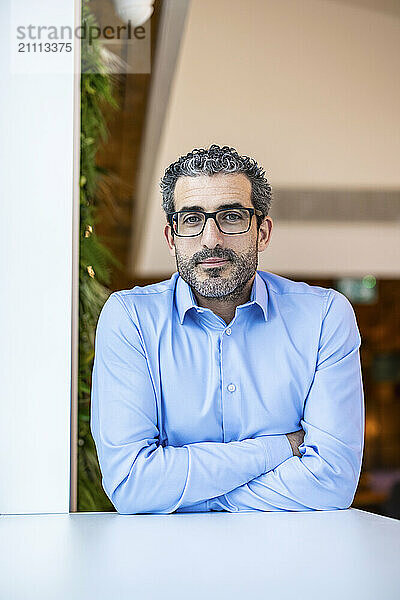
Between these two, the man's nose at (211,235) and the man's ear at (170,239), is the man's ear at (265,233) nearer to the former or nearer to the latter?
the man's nose at (211,235)

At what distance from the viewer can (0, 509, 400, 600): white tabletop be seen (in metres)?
1.62

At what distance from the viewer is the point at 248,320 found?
91.7 inches

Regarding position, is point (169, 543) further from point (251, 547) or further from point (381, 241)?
point (381, 241)

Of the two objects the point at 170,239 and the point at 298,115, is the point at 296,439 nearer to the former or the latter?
the point at 170,239

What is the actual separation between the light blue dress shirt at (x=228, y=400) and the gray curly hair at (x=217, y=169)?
0.70ft

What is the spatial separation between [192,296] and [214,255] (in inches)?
5.2

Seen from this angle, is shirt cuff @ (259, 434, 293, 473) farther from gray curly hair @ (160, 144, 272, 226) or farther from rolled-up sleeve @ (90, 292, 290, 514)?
gray curly hair @ (160, 144, 272, 226)

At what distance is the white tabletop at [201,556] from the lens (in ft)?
5.32

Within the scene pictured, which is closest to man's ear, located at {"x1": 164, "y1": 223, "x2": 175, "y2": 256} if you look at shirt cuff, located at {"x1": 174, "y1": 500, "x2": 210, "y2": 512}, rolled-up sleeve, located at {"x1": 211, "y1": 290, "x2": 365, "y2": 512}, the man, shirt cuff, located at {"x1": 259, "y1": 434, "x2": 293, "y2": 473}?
the man

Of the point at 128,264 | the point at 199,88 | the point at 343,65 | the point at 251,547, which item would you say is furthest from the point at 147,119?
the point at 251,547

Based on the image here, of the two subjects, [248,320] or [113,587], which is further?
[248,320]

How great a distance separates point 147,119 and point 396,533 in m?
1.42

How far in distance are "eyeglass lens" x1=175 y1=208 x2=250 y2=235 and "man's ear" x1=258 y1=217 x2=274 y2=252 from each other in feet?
0.19
